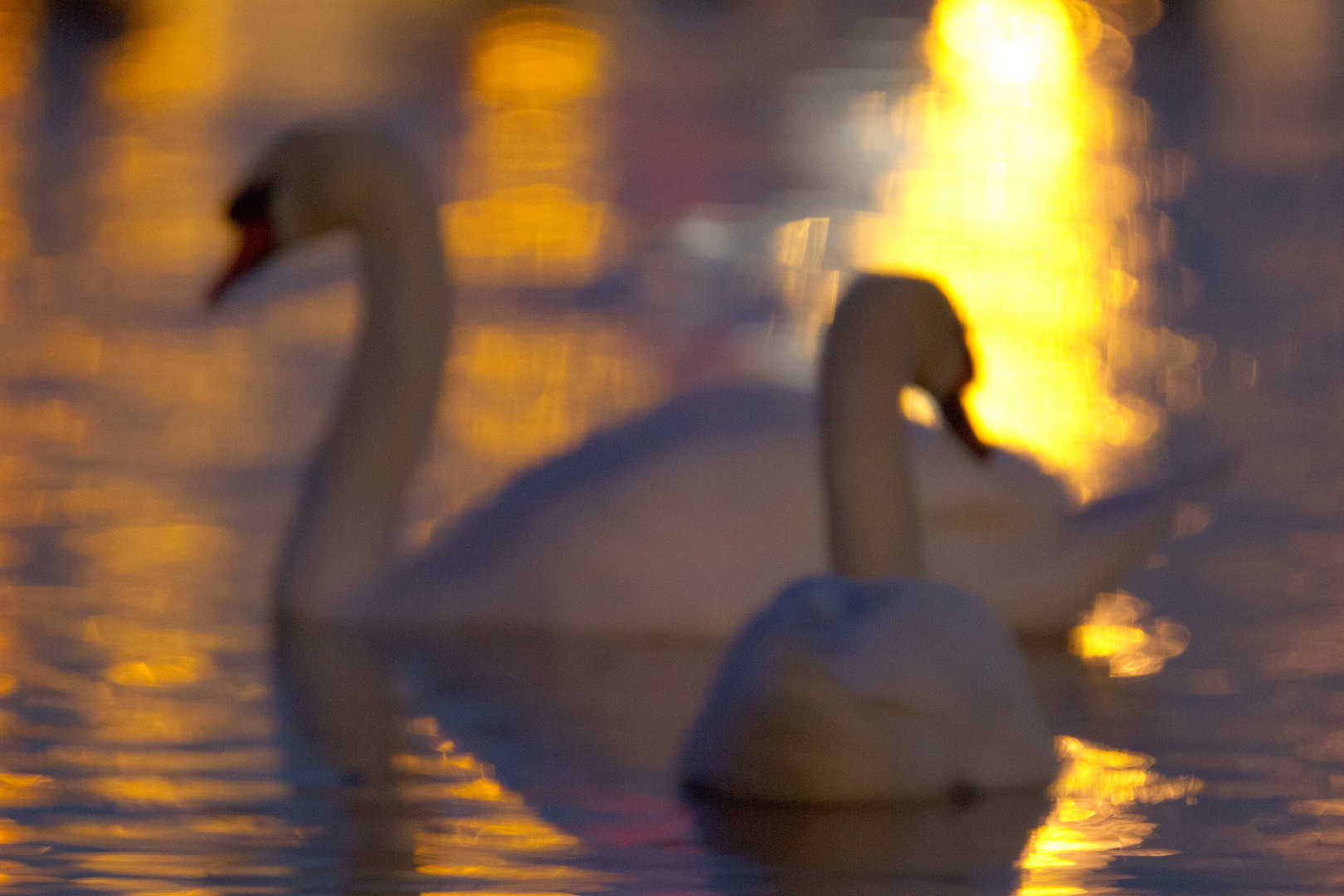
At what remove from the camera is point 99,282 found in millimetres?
12391

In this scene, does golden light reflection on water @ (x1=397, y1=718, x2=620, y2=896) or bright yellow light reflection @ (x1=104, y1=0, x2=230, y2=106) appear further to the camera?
bright yellow light reflection @ (x1=104, y1=0, x2=230, y2=106)

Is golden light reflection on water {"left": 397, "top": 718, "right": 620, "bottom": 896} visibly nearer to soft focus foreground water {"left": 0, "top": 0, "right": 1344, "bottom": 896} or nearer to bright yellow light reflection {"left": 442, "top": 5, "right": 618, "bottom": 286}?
soft focus foreground water {"left": 0, "top": 0, "right": 1344, "bottom": 896}

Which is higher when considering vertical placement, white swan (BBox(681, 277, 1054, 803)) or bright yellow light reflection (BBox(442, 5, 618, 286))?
bright yellow light reflection (BBox(442, 5, 618, 286))

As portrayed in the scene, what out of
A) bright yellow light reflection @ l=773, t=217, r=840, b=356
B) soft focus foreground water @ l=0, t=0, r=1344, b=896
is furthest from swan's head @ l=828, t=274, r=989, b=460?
bright yellow light reflection @ l=773, t=217, r=840, b=356

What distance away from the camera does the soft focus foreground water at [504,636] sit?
14.4ft

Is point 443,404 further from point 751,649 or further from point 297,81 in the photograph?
point 297,81

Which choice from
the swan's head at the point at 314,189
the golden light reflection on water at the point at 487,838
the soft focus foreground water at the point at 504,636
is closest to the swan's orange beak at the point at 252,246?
the swan's head at the point at 314,189

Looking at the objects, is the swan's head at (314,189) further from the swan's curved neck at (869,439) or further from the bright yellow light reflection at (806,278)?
the bright yellow light reflection at (806,278)

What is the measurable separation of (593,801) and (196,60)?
21.6 meters

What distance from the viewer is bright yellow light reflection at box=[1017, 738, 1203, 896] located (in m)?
4.26

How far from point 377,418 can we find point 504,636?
2.49ft

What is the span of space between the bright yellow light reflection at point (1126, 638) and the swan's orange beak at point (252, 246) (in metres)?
2.12

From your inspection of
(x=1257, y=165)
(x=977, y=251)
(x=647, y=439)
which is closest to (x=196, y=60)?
(x=1257, y=165)

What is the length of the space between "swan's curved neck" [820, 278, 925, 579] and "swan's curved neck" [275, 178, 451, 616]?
5.66 ft
